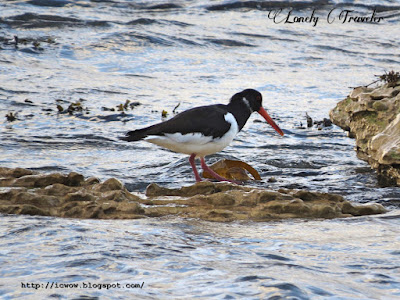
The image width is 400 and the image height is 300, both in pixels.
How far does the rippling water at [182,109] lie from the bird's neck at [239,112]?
634mm

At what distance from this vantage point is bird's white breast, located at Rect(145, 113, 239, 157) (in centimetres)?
703

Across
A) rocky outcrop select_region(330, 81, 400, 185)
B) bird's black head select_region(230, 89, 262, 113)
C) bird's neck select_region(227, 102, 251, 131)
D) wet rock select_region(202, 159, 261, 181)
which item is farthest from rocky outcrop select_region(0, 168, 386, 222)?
bird's black head select_region(230, 89, 262, 113)

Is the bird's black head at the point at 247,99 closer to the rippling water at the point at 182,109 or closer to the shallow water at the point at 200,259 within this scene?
the rippling water at the point at 182,109

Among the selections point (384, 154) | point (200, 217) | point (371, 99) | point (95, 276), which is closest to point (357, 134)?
point (371, 99)

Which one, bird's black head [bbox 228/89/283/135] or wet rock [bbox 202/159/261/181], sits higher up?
bird's black head [bbox 228/89/283/135]

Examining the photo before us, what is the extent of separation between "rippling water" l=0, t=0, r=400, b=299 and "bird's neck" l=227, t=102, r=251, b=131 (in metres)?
0.63

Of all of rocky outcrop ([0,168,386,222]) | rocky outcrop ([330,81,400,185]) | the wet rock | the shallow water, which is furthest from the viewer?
the wet rock

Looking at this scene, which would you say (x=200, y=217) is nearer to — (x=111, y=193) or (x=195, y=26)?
(x=111, y=193)

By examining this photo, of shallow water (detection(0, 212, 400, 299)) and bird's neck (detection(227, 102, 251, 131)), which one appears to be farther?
bird's neck (detection(227, 102, 251, 131))

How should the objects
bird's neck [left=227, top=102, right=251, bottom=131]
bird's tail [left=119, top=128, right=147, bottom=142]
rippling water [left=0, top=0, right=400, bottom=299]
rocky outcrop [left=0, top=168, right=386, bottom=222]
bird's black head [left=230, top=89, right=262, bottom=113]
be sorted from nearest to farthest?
rippling water [left=0, top=0, right=400, bottom=299]
rocky outcrop [left=0, top=168, right=386, bottom=222]
bird's tail [left=119, top=128, right=147, bottom=142]
bird's neck [left=227, top=102, right=251, bottom=131]
bird's black head [left=230, top=89, right=262, bottom=113]

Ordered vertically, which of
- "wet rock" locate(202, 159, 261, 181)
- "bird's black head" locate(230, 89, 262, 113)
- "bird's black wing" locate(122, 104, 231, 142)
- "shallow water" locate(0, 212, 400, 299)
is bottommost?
"wet rock" locate(202, 159, 261, 181)

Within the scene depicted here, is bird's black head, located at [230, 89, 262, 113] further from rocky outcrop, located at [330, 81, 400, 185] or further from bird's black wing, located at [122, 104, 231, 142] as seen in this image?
→ rocky outcrop, located at [330, 81, 400, 185]

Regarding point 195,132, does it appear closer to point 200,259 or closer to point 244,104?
point 244,104

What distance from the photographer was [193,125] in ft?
23.3
